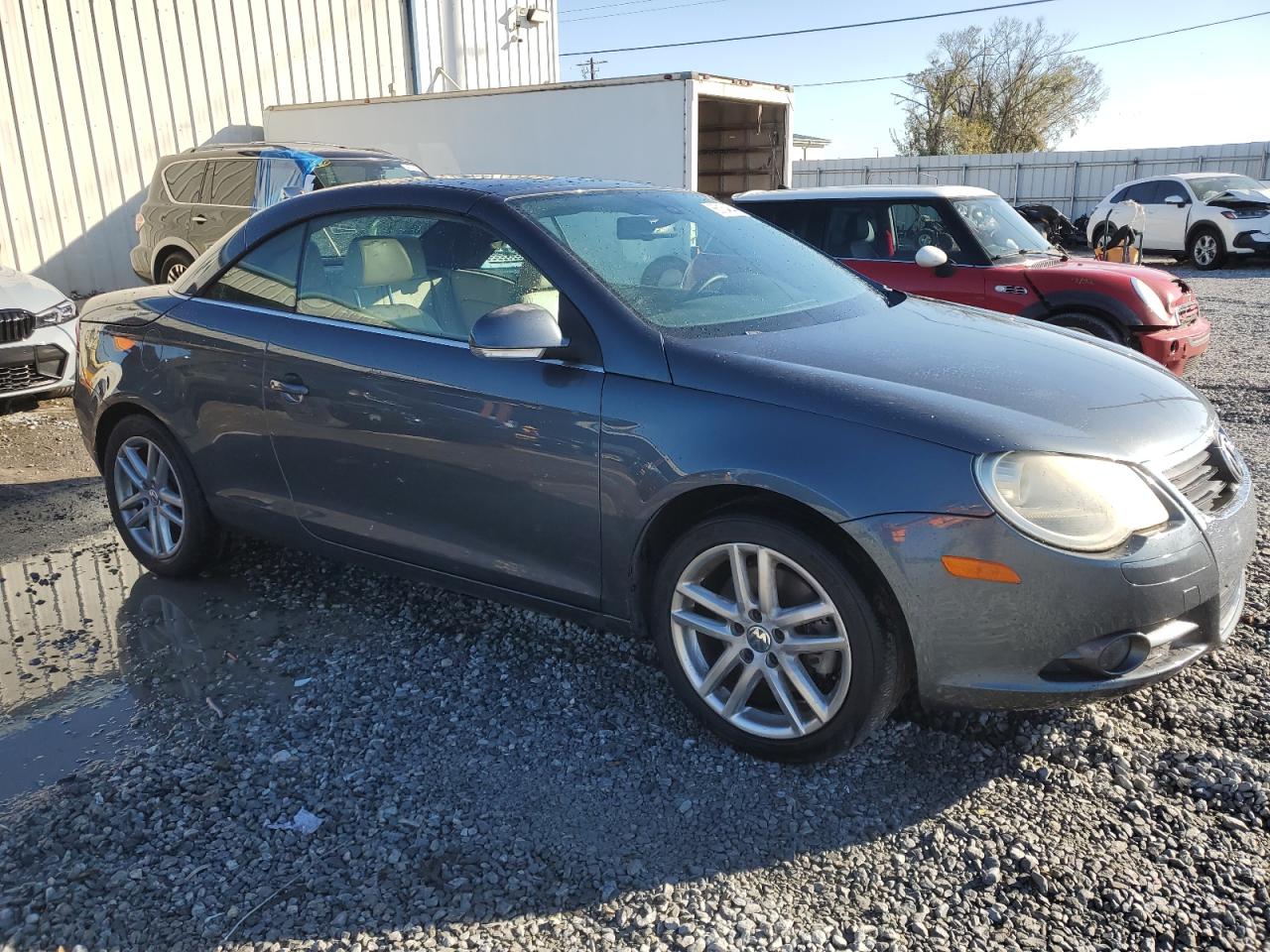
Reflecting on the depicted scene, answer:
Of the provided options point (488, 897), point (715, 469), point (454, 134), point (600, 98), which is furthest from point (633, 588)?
point (454, 134)

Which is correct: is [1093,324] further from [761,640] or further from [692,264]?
[761,640]

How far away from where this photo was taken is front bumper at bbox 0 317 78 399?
271 inches

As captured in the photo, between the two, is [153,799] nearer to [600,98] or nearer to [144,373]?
[144,373]

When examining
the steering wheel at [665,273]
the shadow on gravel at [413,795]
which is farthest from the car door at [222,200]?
the steering wheel at [665,273]

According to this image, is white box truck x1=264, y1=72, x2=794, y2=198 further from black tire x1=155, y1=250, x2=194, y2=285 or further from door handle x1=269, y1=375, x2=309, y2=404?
door handle x1=269, y1=375, x2=309, y2=404

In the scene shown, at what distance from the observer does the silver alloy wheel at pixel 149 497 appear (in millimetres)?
4266

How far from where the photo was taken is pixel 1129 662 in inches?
101

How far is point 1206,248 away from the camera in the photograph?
18188mm

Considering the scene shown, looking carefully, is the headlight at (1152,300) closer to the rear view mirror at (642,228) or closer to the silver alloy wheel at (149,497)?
the rear view mirror at (642,228)

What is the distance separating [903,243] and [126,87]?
11.1 meters

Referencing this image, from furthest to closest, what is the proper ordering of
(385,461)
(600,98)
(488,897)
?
(600,98) < (385,461) < (488,897)

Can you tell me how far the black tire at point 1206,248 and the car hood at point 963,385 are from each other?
17395 millimetres

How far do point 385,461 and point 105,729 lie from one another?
4.05ft


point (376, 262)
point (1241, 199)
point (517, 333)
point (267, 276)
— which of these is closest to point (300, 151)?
point (267, 276)
